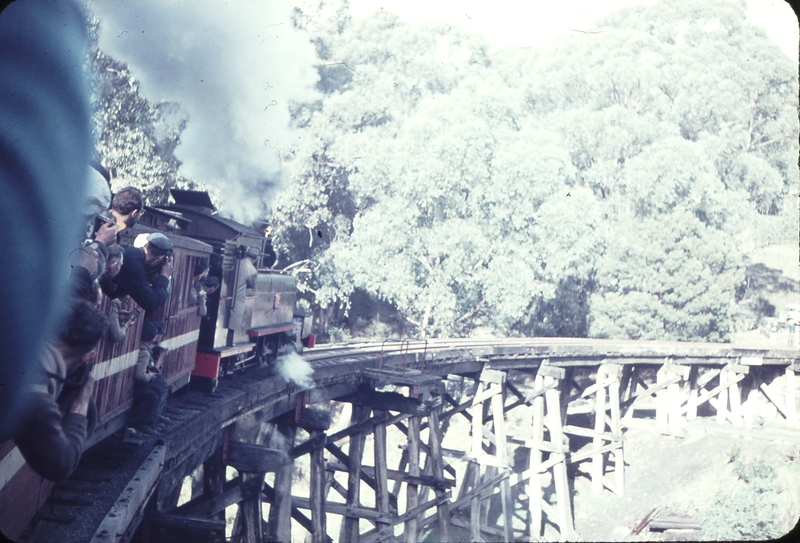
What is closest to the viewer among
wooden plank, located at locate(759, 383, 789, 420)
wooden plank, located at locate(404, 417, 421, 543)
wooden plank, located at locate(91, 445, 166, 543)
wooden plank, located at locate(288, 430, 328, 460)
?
wooden plank, located at locate(91, 445, 166, 543)

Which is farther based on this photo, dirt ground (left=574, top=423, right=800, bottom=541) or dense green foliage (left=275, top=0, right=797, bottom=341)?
dense green foliage (left=275, top=0, right=797, bottom=341)

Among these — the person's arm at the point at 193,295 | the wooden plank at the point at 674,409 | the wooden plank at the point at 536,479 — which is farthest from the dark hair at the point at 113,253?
the wooden plank at the point at 674,409

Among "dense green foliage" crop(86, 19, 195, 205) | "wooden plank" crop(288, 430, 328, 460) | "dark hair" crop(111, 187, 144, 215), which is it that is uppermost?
"dense green foliage" crop(86, 19, 195, 205)

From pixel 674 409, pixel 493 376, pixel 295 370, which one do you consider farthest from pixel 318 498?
pixel 674 409

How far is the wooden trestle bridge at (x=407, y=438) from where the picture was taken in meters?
5.73

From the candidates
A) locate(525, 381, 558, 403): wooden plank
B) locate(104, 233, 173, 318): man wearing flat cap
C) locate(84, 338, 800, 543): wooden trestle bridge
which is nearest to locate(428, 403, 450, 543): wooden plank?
locate(84, 338, 800, 543): wooden trestle bridge

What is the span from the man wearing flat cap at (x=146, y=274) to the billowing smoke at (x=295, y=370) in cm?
375

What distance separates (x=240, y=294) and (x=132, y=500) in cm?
373

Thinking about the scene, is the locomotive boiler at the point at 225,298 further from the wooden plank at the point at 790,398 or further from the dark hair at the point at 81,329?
the wooden plank at the point at 790,398

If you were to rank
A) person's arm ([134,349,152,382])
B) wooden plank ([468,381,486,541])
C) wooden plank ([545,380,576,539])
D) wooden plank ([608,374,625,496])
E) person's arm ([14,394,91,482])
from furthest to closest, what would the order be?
wooden plank ([608,374,625,496]) → wooden plank ([545,380,576,539]) → wooden plank ([468,381,486,541]) → person's arm ([134,349,152,382]) → person's arm ([14,394,91,482])

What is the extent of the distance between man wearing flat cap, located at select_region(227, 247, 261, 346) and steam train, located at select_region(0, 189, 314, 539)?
3 cm

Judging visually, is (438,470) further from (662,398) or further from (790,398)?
(790,398)

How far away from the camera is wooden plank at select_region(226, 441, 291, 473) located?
20.5ft

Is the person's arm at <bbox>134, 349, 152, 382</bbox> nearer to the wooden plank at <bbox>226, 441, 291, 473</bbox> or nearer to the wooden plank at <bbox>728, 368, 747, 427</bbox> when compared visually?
the wooden plank at <bbox>226, 441, 291, 473</bbox>
